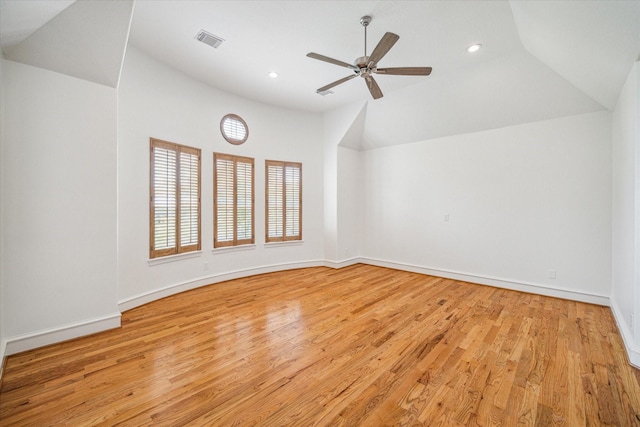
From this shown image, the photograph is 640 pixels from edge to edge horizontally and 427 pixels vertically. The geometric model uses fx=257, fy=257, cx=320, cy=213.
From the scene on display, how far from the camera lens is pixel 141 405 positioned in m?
1.73

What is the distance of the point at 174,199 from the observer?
12.9 feet

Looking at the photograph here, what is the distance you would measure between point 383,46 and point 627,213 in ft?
10.00

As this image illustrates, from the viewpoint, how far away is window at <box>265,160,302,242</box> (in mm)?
5293

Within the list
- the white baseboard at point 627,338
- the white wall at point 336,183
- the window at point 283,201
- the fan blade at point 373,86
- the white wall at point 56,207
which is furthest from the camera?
the white wall at point 336,183

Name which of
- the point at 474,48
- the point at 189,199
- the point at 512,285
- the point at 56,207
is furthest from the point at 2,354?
the point at 512,285

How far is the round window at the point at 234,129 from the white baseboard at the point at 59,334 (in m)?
3.17

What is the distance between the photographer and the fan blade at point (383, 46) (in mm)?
2264

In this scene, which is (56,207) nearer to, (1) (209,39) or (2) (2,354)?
(2) (2,354)

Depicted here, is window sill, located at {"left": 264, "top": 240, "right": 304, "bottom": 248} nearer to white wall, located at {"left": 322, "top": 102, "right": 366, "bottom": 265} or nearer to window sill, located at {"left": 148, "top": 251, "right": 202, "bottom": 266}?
white wall, located at {"left": 322, "top": 102, "right": 366, "bottom": 265}

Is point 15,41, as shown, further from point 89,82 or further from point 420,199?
point 420,199

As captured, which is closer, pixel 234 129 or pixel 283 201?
pixel 234 129

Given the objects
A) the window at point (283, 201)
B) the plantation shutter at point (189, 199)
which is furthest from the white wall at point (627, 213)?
the plantation shutter at point (189, 199)

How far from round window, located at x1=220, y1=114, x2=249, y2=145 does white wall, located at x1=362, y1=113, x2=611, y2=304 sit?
9.87 ft

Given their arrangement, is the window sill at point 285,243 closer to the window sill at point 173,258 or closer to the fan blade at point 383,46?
A: the window sill at point 173,258
